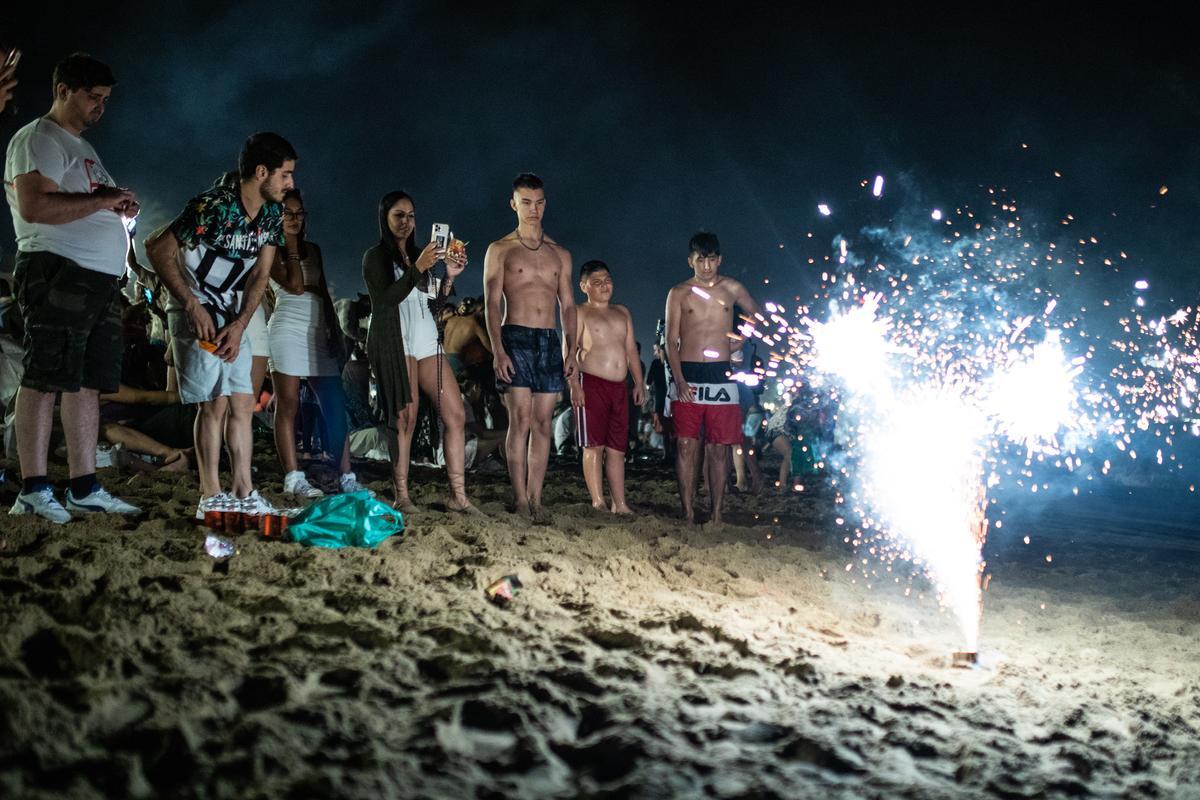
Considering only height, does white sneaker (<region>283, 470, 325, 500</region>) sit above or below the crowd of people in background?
Result: below

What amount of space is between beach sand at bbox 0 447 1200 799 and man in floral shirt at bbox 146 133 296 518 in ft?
1.32

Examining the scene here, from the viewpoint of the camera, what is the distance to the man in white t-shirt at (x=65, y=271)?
369 cm

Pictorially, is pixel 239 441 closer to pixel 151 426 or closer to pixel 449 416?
pixel 449 416

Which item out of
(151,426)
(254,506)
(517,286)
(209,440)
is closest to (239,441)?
(209,440)

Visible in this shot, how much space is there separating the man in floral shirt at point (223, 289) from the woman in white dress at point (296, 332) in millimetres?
1211

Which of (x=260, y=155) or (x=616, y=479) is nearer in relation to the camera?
(x=260, y=155)

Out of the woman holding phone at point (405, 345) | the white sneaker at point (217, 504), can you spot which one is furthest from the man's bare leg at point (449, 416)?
the white sneaker at point (217, 504)

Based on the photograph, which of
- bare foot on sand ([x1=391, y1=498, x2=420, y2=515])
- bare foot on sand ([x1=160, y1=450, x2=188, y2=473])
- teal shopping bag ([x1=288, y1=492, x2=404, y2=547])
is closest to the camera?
teal shopping bag ([x1=288, y1=492, x2=404, y2=547])

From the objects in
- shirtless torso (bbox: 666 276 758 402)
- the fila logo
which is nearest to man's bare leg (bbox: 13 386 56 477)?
shirtless torso (bbox: 666 276 758 402)

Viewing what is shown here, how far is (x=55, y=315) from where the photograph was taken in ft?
12.3

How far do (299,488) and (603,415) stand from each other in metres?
2.31

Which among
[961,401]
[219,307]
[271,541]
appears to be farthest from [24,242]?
[961,401]

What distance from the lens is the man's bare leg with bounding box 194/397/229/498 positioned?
4.06m

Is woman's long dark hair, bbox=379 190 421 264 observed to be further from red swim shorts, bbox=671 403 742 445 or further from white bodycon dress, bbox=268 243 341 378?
red swim shorts, bbox=671 403 742 445
